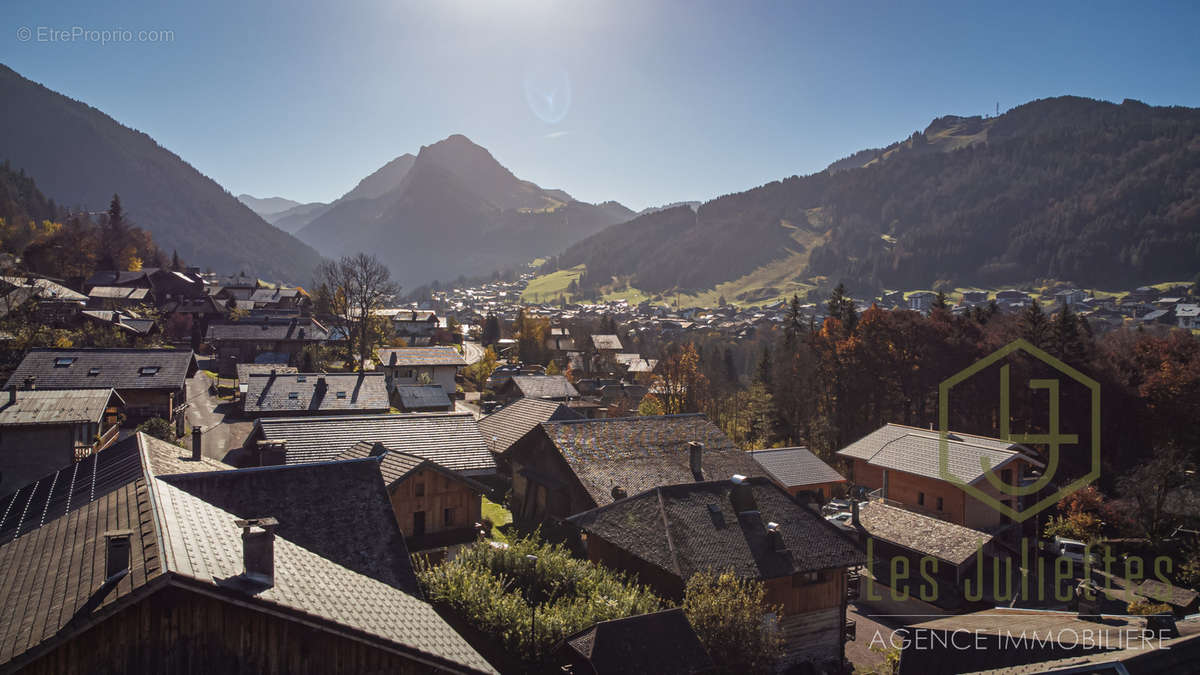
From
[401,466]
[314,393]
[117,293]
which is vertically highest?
[117,293]

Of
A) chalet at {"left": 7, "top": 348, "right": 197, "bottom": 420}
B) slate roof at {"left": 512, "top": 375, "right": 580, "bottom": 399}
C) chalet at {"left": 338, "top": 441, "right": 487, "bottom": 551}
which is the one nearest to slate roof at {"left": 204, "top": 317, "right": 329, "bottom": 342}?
slate roof at {"left": 512, "top": 375, "right": 580, "bottom": 399}

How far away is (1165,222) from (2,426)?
9049 inches

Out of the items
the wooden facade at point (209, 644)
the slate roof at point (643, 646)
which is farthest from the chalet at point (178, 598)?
the slate roof at point (643, 646)

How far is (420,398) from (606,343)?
172 ft

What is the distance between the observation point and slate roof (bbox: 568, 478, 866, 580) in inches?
846

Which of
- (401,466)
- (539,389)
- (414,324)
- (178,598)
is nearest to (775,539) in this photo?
(401,466)

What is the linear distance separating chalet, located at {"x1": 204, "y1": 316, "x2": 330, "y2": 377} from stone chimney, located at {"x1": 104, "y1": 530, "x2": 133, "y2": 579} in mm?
60576

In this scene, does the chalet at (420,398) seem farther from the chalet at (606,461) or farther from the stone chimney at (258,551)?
the stone chimney at (258,551)

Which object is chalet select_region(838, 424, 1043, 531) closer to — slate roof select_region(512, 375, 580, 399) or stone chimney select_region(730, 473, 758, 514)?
stone chimney select_region(730, 473, 758, 514)

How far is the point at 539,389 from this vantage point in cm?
6238

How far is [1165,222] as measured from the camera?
6614 inches

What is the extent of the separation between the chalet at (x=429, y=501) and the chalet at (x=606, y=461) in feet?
17.5

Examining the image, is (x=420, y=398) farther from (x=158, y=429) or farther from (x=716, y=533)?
(x=716, y=533)

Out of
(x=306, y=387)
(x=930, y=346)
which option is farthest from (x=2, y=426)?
(x=930, y=346)
